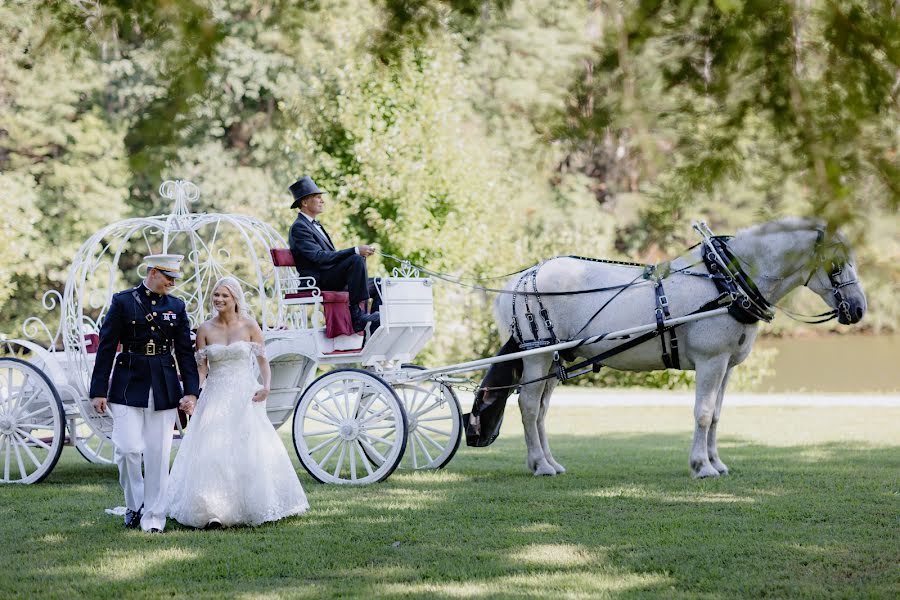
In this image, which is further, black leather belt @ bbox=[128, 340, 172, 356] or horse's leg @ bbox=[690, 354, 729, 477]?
horse's leg @ bbox=[690, 354, 729, 477]

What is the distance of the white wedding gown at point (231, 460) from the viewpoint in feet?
23.9

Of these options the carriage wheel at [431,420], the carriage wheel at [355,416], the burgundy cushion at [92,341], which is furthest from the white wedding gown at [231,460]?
the burgundy cushion at [92,341]

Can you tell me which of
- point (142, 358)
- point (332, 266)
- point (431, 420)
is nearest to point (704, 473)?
point (431, 420)

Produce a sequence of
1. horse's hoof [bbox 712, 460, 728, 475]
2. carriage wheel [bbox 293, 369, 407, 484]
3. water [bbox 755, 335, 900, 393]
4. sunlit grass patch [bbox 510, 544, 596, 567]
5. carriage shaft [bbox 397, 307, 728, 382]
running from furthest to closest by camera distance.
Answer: water [bbox 755, 335, 900, 393] < horse's hoof [bbox 712, 460, 728, 475] < carriage shaft [bbox 397, 307, 728, 382] < carriage wheel [bbox 293, 369, 407, 484] < sunlit grass patch [bbox 510, 544, 596, 567]

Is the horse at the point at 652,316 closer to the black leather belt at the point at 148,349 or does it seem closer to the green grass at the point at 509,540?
the green grass at the point at 509,540

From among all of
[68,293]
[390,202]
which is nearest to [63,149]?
[390,202]

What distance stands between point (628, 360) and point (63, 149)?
22.1 m

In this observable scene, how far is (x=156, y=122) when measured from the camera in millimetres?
4094

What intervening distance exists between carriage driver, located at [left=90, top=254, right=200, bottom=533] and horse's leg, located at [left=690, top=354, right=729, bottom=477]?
3.87 metres

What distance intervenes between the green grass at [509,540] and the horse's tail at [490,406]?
0.36 metres

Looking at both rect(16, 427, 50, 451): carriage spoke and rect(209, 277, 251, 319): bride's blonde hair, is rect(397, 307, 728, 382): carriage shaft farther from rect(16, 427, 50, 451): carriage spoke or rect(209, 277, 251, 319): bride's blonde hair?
rect(16, 427, 50, 451): carriage spoke

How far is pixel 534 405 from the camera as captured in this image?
9500 millimetres

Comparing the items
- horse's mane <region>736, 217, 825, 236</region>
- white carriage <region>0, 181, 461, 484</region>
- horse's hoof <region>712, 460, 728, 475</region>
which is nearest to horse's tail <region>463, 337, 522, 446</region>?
white carriage <region>0, 181, 461, 484</region>

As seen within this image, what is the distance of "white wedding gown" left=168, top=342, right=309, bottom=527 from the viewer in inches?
287
